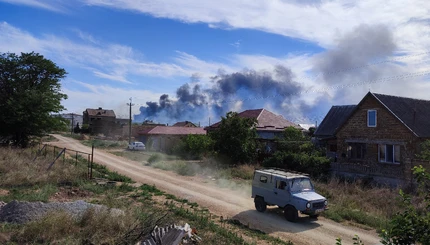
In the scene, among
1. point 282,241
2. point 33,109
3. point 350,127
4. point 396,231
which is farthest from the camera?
point 33,109

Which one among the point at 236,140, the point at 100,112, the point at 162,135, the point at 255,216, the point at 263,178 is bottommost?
the point at 255,216

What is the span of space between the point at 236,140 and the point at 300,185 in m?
14.9

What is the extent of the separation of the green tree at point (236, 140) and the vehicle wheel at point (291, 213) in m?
15.1

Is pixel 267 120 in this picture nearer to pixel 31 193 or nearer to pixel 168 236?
pixel 31 193

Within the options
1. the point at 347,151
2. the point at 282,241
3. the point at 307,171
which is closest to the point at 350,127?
the point at 347,151

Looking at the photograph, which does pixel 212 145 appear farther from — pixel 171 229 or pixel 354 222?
pixel 171 229

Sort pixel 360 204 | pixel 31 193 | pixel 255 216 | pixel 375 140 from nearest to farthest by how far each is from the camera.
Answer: pixel 255 216 < pixel 31 193 < pixel 360 204 < pixel 375 140

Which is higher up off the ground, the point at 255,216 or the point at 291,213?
the point at 291,213

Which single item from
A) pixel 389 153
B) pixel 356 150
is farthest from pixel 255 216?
pixel 356 150

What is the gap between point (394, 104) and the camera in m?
24.8

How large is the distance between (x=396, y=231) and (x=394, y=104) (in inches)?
945

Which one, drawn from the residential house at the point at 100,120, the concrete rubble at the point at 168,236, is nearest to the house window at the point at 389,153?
the concrete rubble at the point at 168,236

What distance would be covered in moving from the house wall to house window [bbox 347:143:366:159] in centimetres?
27

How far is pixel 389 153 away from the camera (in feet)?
78.0
